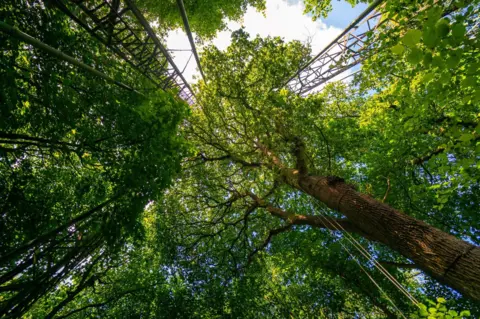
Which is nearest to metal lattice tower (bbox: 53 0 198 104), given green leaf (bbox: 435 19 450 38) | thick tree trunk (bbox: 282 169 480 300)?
thick tree trunk (bbox: 282 169 480 300)

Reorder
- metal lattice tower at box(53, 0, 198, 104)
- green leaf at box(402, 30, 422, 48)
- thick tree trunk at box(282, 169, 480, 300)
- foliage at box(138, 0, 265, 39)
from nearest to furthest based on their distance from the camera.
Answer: green leaf at box(402, 30, 422, 48) → thick tree trunk at box(282, 169, 480, 300) → metal lattice tower at box(53, 0, 198, 104) → foliage at box(138, 0, 265, 39)

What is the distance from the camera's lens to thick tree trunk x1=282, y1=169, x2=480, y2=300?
227cm

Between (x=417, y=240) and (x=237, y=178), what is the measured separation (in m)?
7.00

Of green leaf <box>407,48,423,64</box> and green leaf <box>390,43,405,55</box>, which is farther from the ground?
green leaf <box>407,48,423,64</box>

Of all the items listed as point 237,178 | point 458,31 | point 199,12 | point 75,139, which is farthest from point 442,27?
point 199,12

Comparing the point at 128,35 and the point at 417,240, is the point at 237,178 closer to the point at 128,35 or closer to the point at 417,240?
the point at 128,35

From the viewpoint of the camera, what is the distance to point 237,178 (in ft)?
30.8

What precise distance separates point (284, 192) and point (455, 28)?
7060 mm

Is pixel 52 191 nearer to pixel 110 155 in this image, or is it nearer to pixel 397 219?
pixel 110 155

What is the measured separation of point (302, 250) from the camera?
23.6ft

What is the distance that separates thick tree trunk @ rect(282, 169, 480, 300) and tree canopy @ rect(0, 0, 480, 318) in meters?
0.02

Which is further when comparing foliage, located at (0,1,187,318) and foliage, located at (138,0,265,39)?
foliage, located at (138,0,265,39)

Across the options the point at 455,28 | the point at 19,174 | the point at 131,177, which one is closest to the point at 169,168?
the point at 131,177

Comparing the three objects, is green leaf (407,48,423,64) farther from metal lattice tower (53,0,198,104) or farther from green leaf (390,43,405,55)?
metal lattice tower (53,0,198,104)
